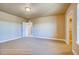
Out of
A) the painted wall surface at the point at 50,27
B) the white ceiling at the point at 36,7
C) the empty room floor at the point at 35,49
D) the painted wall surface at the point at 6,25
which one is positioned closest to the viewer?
the empty room floor at the point at 35,49

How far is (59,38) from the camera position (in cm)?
890

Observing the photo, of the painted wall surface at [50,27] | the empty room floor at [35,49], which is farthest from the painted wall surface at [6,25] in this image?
the painted wall surface at [50,27]

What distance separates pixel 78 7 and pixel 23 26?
8.66m

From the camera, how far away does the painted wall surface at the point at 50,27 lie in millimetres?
8750

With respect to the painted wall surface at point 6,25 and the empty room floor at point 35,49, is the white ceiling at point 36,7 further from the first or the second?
the empty room floor at point 35,49

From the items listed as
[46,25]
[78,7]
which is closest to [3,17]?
[46,25]

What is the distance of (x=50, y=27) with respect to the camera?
31.7 feet

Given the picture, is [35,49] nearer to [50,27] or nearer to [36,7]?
[36,7]

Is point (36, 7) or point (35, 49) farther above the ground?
point (36, 7)

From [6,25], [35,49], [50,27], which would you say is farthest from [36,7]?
[50,27]

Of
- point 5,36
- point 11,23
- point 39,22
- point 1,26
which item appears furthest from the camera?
point 39,22

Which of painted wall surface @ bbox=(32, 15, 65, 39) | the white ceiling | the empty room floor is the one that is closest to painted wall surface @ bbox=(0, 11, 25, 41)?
the white ceiling

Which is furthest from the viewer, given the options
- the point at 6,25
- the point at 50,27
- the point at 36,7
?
the point at 50,27
